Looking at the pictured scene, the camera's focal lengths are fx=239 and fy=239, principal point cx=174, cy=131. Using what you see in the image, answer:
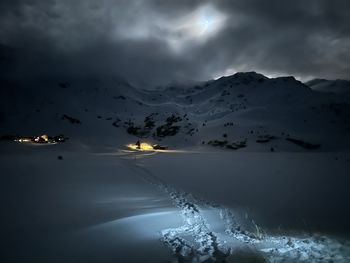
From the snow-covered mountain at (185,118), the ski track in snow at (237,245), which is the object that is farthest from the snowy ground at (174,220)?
the snow-covered mountain at (185,118)

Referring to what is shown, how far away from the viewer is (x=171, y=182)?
1452cm

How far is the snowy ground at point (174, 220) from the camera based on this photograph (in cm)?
563

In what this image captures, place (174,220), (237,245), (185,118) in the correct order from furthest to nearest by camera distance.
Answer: (185,118)
(174,220)
(237,245)

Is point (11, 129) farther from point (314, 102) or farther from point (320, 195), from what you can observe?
point (314, 102)

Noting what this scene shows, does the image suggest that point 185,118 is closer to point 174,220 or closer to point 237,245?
point 174,220

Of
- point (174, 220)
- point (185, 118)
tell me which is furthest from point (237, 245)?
point (185, 118)

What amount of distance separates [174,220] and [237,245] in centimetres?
248

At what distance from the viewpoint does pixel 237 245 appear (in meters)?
6.12

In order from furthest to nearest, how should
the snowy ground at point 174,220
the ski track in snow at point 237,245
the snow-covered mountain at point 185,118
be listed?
the snow-covered mountain at point 185,118 → the snowy ground at point 174,220 → the ski track in snow at point 237,245

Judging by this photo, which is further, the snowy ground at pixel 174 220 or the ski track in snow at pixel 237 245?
the snowy ground at pixel 174 220

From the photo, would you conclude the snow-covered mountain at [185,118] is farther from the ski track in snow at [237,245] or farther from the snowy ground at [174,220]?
the ski track in snow at [237,245]

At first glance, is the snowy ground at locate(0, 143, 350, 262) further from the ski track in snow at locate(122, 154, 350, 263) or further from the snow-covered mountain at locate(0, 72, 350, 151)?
the snow-covered mountain at locate(0, 72, 350, 151)

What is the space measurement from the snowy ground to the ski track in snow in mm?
24

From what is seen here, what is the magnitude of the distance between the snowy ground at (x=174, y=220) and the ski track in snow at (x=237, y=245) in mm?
24
